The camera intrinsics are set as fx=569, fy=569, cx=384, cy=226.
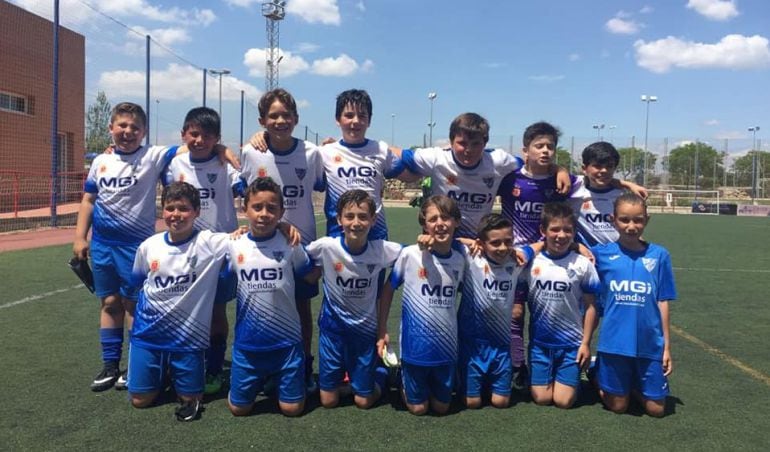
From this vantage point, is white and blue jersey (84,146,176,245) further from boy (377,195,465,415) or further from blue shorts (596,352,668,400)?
blue shorts (596,352,668,400)

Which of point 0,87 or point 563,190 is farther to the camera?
point 0,87

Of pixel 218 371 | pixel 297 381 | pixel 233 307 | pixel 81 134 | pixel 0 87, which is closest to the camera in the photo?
pixel 297 381

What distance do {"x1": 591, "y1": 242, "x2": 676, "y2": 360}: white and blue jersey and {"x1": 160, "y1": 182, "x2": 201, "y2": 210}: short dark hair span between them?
263 cm

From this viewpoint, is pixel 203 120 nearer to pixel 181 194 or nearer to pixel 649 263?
pixel 181 194

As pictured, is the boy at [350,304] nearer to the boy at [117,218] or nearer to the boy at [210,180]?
the boy at [210,180]

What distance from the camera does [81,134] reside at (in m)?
22.3

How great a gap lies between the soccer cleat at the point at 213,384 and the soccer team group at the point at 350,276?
11 mm

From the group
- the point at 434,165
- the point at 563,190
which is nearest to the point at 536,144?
the point at 563,190

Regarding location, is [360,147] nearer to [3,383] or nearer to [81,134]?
[3,383]

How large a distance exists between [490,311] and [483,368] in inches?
14.0

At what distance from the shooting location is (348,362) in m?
3.59

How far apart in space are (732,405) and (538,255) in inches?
59.4

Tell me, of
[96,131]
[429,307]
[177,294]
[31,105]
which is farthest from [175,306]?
[96,131]

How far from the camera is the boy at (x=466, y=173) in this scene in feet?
13.0
